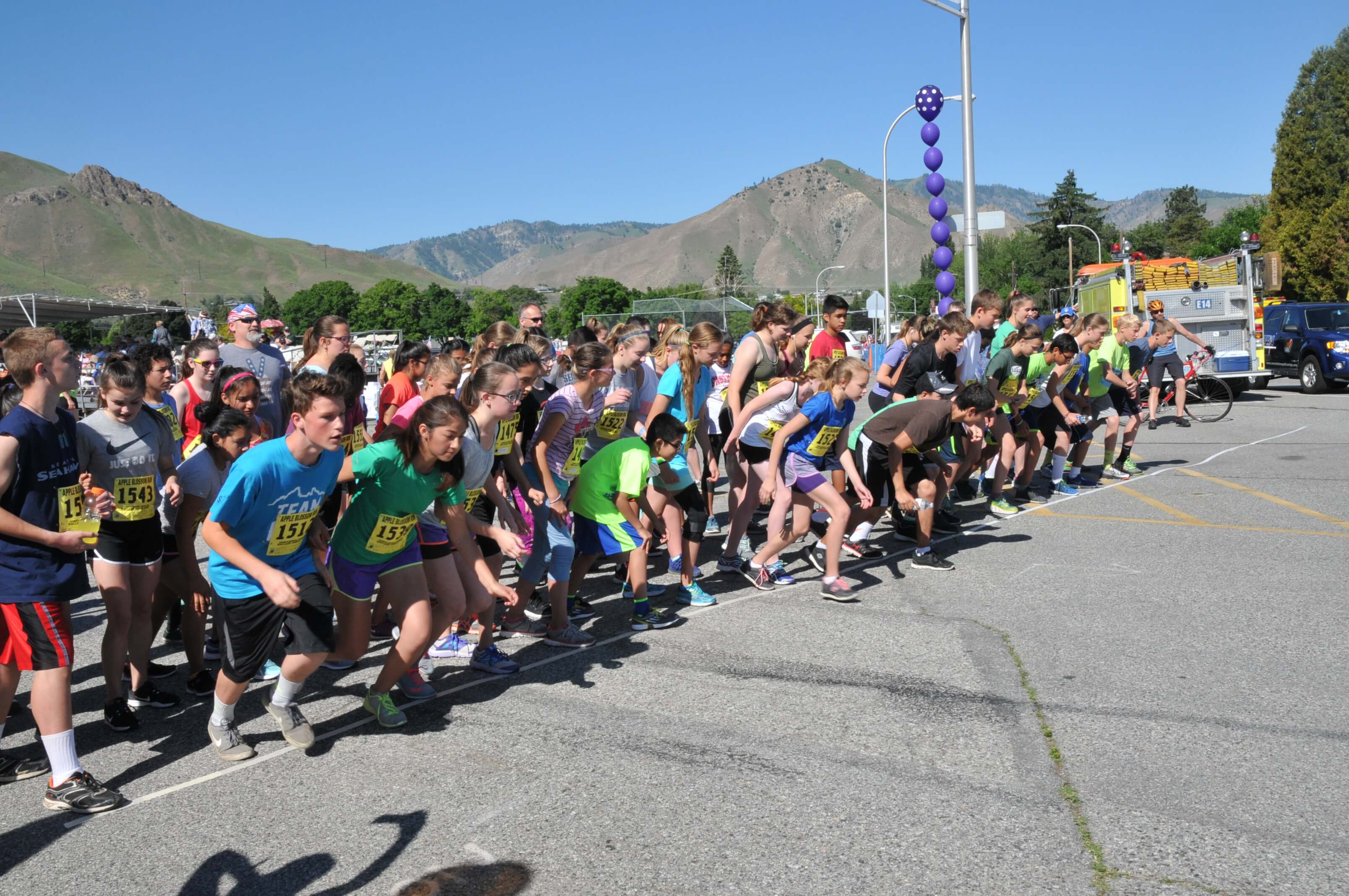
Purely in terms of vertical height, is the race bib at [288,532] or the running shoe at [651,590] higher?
the race bib at [288,532]

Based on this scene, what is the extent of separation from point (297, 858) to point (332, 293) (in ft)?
572

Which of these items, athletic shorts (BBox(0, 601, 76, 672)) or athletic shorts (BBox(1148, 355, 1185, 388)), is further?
athletic shorts (BBox(1148, 355, 1185, 388))

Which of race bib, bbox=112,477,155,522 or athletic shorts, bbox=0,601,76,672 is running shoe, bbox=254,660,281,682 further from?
athletic shorts, bbox=0,601,76,672

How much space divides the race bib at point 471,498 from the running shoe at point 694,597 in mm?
1814

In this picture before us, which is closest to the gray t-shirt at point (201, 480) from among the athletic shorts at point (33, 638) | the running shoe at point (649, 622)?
the athletic shorts at point (33, 638)

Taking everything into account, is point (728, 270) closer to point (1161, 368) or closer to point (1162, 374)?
point (1162, 374)

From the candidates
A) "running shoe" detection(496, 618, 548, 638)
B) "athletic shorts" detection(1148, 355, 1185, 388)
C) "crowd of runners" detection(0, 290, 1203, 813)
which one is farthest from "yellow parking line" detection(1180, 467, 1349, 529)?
"running shoe" detection(496, 618, 548, 638)

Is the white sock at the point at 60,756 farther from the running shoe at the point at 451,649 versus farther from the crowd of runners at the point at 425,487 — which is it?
the running shoe at the point at 451,649

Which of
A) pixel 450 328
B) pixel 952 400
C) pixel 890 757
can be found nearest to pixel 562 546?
pixel 890 757

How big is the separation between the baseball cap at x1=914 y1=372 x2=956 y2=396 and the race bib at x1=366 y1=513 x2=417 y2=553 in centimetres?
490

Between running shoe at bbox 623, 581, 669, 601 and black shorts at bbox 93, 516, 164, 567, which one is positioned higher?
black shorts at bbox 93, 516, 164, 567

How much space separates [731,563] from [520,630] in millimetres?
2008

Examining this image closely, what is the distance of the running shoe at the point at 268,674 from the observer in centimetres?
571

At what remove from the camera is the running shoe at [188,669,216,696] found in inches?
217
